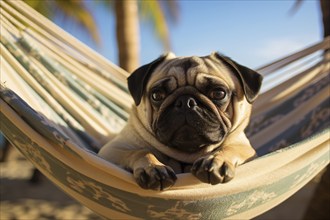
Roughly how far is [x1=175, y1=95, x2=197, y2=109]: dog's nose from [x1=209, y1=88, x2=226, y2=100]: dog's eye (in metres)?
0.10

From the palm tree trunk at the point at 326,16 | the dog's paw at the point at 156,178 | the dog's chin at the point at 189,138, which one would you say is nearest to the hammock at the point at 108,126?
the dog's paw at the point at 156,178

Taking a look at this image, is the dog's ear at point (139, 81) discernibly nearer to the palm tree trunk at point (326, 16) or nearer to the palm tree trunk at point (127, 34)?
the palm tree trunk at point (326, 16)

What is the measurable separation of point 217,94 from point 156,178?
0.47 metres

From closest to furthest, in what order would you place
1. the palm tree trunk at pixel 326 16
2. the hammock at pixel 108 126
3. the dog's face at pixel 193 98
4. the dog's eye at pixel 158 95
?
the hammock at pixel 108 126 < the dog's face at pixel 193 98 < the dog's eye at pixel 158 95 < the palm tree trunk at pixel 326 16

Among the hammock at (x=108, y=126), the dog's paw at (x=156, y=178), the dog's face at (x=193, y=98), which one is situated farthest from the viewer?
the dog's face at (x=193, y=98)

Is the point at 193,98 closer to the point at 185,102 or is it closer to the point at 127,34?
the point at 185,102

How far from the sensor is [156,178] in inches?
51.9

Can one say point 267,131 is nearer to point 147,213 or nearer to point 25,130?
point 147,213

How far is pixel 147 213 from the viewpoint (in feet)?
4.82

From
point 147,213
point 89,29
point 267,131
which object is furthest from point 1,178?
point 147,213

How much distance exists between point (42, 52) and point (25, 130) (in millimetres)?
1014

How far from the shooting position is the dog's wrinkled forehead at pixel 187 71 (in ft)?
5.56

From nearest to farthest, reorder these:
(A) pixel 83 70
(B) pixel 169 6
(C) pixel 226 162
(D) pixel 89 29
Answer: (C) pixel 226 162 → (A) pixel 83 70 → (B) pixel 169 6 → (D) pixel 89 29

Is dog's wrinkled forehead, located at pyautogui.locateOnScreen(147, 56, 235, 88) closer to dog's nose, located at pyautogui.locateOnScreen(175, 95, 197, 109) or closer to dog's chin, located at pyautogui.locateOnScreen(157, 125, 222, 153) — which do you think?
dog's nose, located at pyautogui.locateOnScreen(175, 95, 197, 109)
